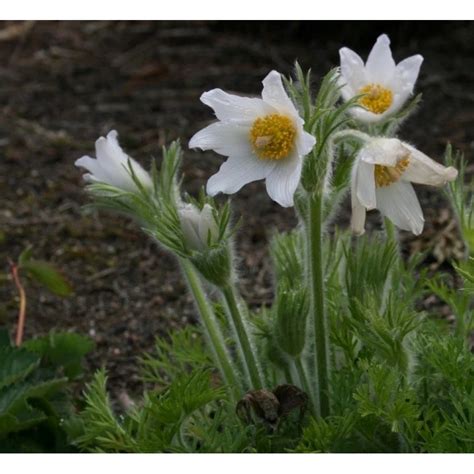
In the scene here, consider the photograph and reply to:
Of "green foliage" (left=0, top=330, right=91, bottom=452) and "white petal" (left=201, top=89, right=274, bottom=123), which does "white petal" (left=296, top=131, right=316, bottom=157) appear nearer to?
"white petal" (left=201, top=89, right=274, bottom=123)

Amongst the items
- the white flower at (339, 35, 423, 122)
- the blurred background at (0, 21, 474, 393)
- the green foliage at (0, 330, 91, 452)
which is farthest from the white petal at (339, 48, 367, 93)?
the blurred background at (0, 21, 474, 393)

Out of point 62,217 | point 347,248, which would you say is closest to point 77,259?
point 62,217

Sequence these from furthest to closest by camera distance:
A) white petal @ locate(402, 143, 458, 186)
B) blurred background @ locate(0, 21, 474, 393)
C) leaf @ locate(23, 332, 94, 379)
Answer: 1. blurred background @ locate(0, 21, 474, 393)
2. leaf @ locate(23, 332, 94, 379)
3. white petal @ locate(402, 143, 458, 186)

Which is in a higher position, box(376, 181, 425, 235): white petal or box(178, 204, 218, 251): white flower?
box(178, 204, 218, 251): white flower

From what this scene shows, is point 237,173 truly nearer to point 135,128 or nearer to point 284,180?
point 284,180

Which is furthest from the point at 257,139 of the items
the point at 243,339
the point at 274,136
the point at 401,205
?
the point at 243,339

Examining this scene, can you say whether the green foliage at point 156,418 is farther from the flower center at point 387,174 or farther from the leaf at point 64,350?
the flower center at point 387,174
